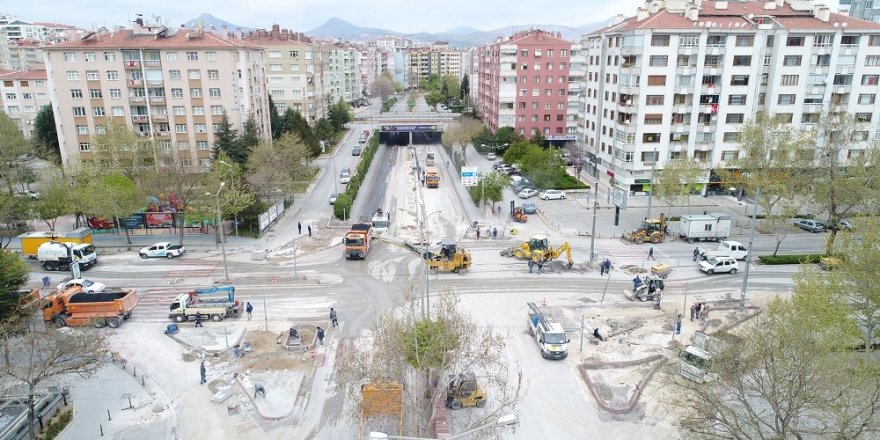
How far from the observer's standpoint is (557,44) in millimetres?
81312

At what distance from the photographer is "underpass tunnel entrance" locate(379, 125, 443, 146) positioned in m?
96.9

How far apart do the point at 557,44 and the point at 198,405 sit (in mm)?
71777

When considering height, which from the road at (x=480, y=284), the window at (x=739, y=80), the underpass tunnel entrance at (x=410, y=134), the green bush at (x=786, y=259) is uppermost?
the window at (x=739, y=80)

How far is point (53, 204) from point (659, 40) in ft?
176

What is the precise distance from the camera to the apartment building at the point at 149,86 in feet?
189

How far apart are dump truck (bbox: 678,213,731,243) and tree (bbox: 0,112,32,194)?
58.2 m

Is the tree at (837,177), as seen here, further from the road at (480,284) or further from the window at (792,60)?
the window at (792,60)

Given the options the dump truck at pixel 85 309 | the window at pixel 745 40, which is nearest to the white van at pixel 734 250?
the window at pixel 745 40

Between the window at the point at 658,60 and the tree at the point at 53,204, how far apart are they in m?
51.5

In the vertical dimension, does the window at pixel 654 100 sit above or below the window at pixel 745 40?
below

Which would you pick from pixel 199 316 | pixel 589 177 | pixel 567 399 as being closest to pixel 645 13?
pixel 589 177

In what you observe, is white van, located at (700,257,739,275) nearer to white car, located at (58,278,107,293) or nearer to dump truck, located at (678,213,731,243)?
dump truck, located at (678,213,731,243)

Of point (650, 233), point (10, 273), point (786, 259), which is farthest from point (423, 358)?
point (786, 259)

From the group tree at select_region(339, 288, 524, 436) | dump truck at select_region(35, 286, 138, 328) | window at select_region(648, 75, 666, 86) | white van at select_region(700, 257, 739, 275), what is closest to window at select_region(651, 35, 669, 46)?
window at select_region(648, 75, 666, 86)
